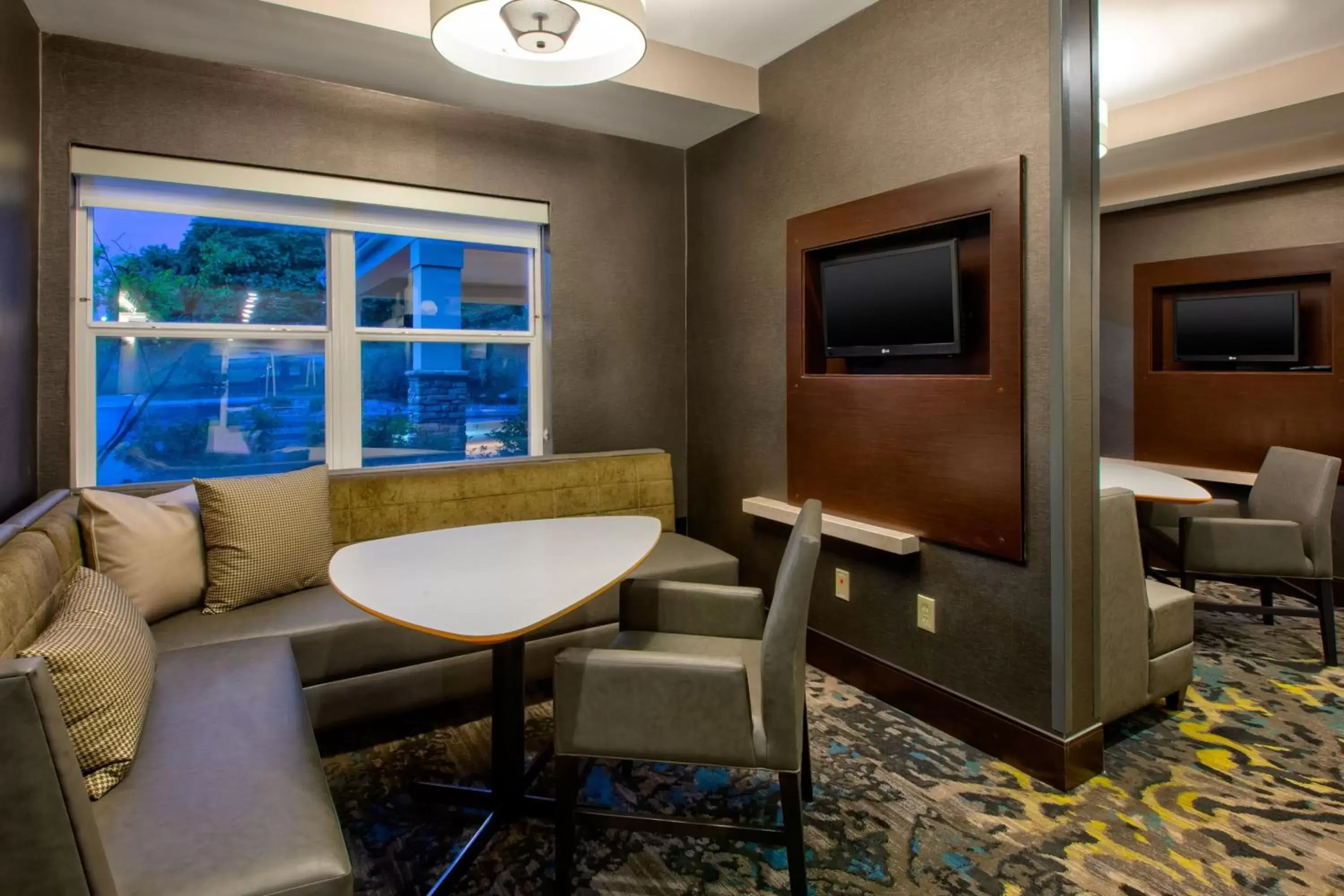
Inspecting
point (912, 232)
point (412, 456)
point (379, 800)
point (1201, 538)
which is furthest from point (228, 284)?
point (1201, 538)

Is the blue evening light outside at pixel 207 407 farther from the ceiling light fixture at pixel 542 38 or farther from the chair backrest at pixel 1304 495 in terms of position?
the chair backrest at pixel 1304 495

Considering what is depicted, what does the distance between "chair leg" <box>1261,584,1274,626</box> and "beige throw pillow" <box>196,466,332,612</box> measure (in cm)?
406

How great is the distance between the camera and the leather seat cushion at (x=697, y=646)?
1906 mm

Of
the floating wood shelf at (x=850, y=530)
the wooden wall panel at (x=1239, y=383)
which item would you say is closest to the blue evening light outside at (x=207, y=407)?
the floating wood shelf at (x=850, y=530)

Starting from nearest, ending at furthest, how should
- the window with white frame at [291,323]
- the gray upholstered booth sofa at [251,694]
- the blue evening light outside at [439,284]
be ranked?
1. the gray upholstered booth sofa at [251,694]
2. the window with white frame at [291,323]
3. the blue evening light outside at [439,284]

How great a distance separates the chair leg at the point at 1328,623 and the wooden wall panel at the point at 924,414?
6.47 feet

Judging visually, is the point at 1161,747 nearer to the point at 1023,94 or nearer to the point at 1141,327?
the point at 1023,94

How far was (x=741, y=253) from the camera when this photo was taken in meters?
3.43

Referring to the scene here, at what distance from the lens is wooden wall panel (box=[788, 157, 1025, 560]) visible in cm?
224

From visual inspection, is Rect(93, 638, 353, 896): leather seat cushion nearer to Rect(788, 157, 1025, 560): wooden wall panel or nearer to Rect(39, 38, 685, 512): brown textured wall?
Rect(39, 38, 685, 512): brown textured wall

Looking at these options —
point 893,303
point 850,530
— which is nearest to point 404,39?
point 893,303

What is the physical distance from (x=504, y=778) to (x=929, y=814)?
3.81ft

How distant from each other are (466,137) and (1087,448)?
2782mm

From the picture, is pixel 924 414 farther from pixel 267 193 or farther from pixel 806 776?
pixel 267 193
